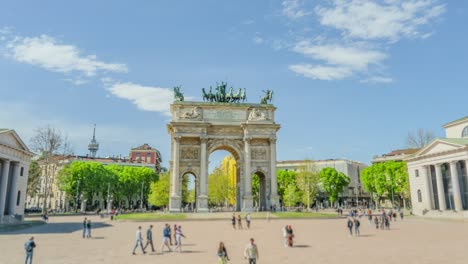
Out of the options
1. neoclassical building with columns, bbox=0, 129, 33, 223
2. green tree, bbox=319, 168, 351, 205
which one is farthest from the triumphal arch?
green tree, bbox=319, 168, 351, 205

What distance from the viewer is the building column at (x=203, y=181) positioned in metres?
51.6

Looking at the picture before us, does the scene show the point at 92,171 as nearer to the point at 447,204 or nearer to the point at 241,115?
the point at 241,115

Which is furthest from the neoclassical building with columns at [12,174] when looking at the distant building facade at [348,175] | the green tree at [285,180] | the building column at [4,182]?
the distant building facade at [348,175]

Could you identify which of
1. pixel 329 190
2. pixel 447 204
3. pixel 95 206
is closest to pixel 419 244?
pixel 447 204

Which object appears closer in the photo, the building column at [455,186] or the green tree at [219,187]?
the building column at [455,186]

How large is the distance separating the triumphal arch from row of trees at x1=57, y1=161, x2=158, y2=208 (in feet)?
97.9

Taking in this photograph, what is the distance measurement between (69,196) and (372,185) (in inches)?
2855

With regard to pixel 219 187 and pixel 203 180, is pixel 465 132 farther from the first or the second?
pixel 219 187

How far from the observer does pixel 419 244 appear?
19.5 metres

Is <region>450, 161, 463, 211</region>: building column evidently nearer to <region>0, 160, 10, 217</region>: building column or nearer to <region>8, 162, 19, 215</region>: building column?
<region>0, 160, 10, 217</region>: building column

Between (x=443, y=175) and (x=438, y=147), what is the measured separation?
14.2 feet

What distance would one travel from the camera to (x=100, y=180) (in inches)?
3118

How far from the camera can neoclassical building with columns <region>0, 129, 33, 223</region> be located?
39.8 meters

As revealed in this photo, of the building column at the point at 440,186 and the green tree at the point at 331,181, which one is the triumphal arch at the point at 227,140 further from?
the green tree at the point at 331,181
